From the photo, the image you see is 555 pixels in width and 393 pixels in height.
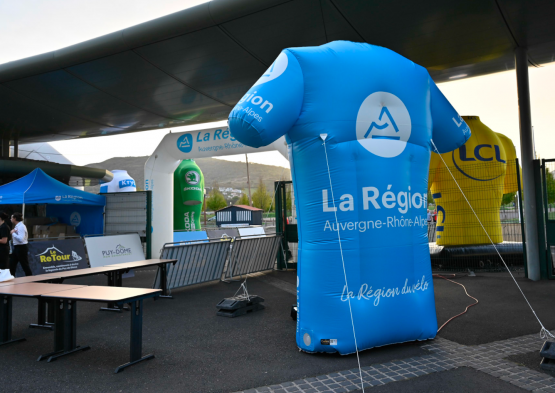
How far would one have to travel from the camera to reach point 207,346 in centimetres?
493

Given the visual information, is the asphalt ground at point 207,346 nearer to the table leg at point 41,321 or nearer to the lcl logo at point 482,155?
the table leg at point 41,321

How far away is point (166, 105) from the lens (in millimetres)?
12555

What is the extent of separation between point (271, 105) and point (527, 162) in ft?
25.1

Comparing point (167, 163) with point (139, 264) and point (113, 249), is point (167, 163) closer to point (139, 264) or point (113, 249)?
point (113, 249)

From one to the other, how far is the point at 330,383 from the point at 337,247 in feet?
4.50

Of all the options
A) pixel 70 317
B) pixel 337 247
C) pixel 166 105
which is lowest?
pixel 70 317

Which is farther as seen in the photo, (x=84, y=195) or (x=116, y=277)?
(x=84, y=195)

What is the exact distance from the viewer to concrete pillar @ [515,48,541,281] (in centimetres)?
897

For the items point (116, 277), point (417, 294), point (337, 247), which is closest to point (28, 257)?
point (116, 277)

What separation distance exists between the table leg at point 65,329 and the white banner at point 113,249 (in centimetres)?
581

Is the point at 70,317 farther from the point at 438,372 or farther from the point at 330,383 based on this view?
the point at 438,372

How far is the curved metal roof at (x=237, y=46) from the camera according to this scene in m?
7.45

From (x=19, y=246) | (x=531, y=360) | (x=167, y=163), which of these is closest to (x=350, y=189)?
(x=531, y=360)

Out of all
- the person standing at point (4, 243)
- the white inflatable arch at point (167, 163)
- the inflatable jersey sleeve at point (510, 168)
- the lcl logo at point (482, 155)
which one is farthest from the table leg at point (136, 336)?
the inflatable jersey sleeve at point (510, 168)
